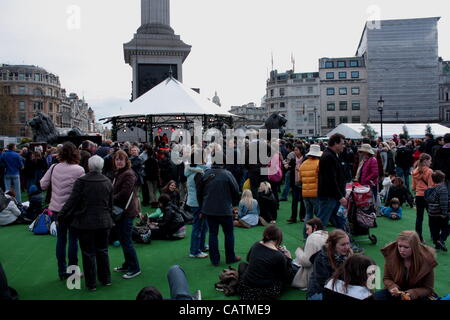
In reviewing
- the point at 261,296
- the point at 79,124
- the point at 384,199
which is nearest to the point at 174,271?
the point at 261,296

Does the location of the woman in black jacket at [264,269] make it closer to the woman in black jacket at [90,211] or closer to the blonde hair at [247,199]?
the woman in black jacket at [90,211]

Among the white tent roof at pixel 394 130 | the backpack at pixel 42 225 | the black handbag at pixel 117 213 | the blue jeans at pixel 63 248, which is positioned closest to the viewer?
the black handbag at pixel 117 213

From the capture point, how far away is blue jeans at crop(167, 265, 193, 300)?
366cm

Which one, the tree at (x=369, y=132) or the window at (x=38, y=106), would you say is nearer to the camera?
the tree at (x=369, y=132)

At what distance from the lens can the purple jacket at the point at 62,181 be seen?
6.08m

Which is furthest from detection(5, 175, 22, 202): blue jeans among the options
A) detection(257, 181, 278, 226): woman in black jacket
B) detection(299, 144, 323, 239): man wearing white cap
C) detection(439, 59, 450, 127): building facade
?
detection(439, 59, 450, 127): building facade

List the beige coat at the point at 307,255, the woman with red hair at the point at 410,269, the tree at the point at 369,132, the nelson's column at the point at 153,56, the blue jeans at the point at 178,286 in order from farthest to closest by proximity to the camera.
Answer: the tree at the point at 369,132 < the nelson's column at the point at 153,56 < the beige coat at the point at 307,255 < the woman with red hair at the point at 410,269 < the blue jeans at the point at 178,286

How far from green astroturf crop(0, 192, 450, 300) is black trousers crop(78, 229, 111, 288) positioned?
0.56 ft

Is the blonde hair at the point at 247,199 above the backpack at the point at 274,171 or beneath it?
beneath

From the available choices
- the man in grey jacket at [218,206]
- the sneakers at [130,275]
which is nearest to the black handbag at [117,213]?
the sneakers at [130,275]

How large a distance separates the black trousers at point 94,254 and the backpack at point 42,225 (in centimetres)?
384

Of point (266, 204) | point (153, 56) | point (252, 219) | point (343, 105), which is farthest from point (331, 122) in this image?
point (252, 219)

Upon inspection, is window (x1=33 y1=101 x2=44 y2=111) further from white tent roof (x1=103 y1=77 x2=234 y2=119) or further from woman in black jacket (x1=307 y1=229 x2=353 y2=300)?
woman in black jacket (x1=307 y1=229 x2=353 y2=300)

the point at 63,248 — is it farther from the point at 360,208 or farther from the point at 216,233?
the point at 360,208
